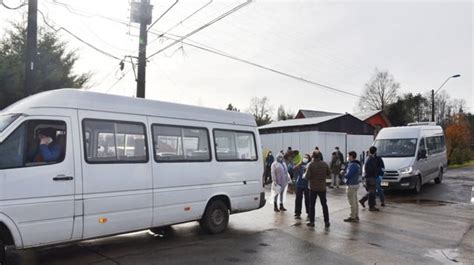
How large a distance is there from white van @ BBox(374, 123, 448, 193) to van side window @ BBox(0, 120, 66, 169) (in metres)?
12.1

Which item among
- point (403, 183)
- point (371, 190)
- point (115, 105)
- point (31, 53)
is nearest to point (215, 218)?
point (115, 105)

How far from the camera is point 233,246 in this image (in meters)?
7.48

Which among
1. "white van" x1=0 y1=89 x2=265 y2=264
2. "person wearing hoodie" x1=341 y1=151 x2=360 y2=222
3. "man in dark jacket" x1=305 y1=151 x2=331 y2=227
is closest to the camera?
"white van" x1=0 y1=89 x2=265 y2=264

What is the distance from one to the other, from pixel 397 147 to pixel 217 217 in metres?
9.90

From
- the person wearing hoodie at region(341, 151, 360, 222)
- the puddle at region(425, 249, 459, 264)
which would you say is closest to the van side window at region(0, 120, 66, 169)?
the puddle at region(425, 249, 459, 264)

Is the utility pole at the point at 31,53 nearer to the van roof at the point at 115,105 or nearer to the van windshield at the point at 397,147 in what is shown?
the van roof at the point at 115,105

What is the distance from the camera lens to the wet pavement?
6590 millimetres

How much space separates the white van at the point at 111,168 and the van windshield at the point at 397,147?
850cm

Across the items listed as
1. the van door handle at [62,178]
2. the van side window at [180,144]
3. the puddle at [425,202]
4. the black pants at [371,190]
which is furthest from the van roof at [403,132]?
the van door handle at [62,178]

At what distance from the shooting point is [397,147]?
51.1ft

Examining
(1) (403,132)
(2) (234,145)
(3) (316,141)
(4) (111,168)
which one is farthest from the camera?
(3) (316,141)

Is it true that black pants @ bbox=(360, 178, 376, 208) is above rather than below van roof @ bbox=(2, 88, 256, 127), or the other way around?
below

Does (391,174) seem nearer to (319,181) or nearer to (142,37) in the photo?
(319,181)

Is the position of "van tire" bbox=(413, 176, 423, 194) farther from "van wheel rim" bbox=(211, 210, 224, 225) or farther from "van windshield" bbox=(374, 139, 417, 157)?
"van wheel rim" bbox=(211, 210, 224, 225)
